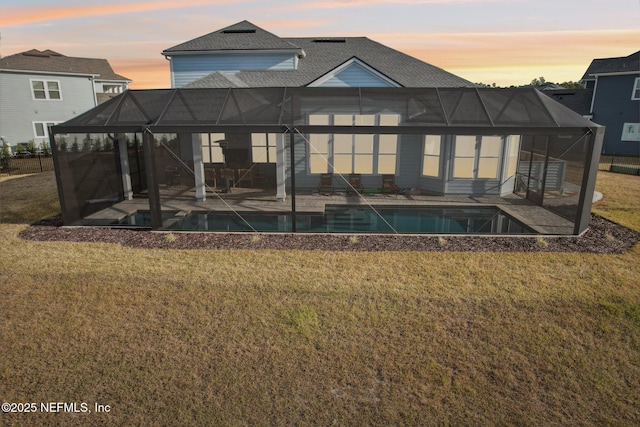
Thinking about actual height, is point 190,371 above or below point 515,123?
below

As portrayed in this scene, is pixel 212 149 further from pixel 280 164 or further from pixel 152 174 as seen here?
pixel 152 174

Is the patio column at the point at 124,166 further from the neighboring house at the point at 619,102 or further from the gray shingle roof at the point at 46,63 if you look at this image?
the neighboring house at the point at 619,102

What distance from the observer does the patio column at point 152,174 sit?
32.5 ft

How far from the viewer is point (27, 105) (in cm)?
2559

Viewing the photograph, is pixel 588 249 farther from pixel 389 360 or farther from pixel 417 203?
Answer: pixel 389 360

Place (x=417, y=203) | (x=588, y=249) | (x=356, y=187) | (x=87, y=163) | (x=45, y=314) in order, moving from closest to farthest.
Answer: (x=45, y=314)
(x=588, y=249)
(x=87, y=163)
(x=417, y=203)
(x=356, y=187)

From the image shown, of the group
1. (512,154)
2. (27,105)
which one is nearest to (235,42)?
(512,154)

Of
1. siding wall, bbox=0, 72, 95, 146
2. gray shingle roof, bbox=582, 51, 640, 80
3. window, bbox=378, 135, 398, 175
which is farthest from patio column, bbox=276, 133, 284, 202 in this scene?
gray shingle roof, bbox=582, 51, 640, 80

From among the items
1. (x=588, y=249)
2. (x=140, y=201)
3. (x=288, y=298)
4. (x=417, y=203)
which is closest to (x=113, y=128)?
(x=140, y=201)

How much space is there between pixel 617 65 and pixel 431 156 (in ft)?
72.9

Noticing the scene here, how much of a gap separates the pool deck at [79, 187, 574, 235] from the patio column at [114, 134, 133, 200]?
34 cm

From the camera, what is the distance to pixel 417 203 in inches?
524

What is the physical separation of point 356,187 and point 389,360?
10.3 metres

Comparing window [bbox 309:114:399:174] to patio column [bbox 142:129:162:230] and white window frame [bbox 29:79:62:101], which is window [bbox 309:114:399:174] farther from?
white window frame [bbox 29:79:62:101]
